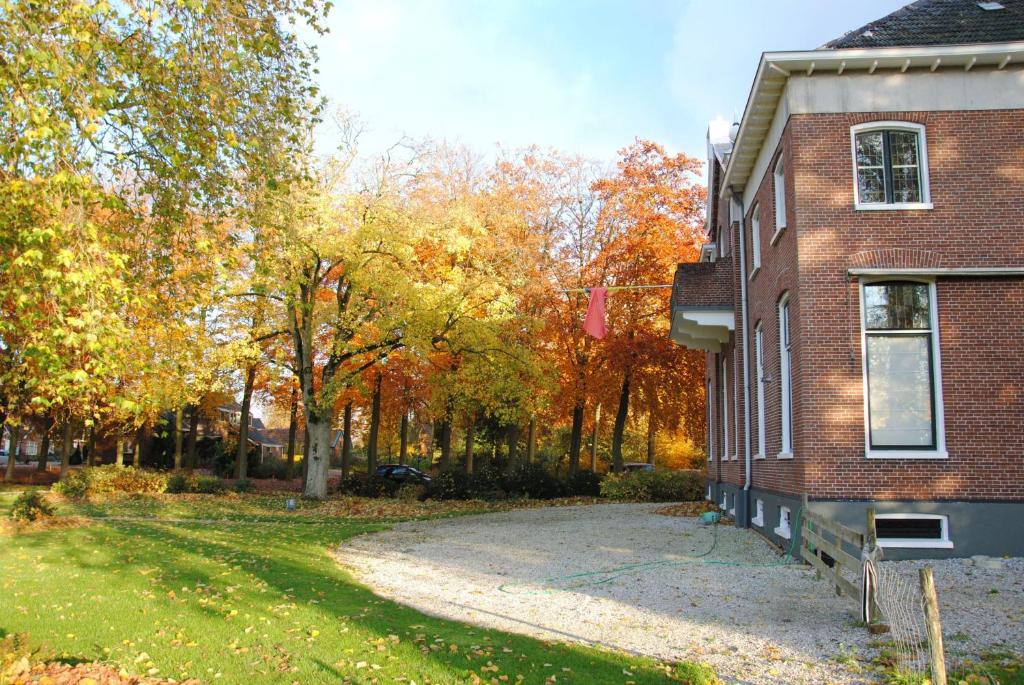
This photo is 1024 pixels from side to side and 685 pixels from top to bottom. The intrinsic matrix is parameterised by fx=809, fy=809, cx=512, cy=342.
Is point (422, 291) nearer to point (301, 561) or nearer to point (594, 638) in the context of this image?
point (301, 561)

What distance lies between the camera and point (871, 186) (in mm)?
12828

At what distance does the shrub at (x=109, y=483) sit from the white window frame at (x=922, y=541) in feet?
78.0

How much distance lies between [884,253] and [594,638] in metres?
7.83

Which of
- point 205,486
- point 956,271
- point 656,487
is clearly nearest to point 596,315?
point 656,487

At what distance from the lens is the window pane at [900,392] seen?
12.2 metres

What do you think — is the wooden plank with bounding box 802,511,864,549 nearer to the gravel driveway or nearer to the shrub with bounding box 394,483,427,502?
the gravel driveway

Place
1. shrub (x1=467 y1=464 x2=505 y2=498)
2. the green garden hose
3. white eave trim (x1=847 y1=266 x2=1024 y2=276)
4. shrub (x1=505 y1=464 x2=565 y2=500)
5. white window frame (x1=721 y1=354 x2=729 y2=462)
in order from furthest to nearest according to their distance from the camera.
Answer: shrub (x1=505 y1=464 x2=565 y2=500) → shrub (x1=467 y1=464 x2=505 y2=498) → white window frame (x1=721 y1=354 x2=729 y2=462) → white eave trim (x1=847 y1=266 x2=1024 y2=276) → the green garden hose

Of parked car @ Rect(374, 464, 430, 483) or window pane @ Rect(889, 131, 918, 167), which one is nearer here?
window pane @ Rect(889, 131, 918, 167)

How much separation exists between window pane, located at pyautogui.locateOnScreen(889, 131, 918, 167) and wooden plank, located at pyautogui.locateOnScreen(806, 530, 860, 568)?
6.14 metres

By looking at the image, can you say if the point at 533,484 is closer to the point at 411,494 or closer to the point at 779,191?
the point at 411,494

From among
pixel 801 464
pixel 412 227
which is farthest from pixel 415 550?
pixel 412 227

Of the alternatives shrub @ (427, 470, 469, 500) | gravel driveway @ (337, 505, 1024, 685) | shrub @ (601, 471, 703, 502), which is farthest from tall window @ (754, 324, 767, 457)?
shrub @ (427, 470, 469, 500)

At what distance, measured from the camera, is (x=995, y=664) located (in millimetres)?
6891

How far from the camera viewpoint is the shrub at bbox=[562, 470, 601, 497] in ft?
102
